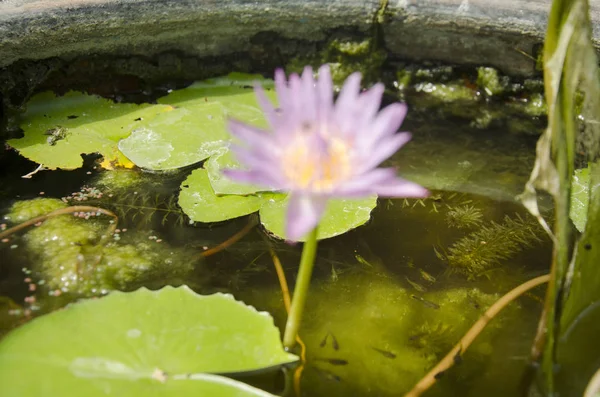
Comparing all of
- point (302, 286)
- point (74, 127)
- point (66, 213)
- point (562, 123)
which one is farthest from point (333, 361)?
point (74, 127)

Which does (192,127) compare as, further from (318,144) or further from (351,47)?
(318,144)

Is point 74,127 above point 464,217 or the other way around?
above

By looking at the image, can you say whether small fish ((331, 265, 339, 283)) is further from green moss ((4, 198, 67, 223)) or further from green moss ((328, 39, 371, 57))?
green moss ((328, 39, 371, 57))

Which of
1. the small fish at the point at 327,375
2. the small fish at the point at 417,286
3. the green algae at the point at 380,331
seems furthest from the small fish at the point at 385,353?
the small fish at the point at 417,286

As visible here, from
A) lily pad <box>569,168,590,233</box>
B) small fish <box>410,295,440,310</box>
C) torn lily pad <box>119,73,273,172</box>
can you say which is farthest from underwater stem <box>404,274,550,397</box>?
torn lily pad <box>119,73,273,172</box>

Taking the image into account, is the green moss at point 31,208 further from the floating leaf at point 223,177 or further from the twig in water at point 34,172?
the floating leaf at point 223,177

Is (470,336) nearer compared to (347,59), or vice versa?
(470,336)
